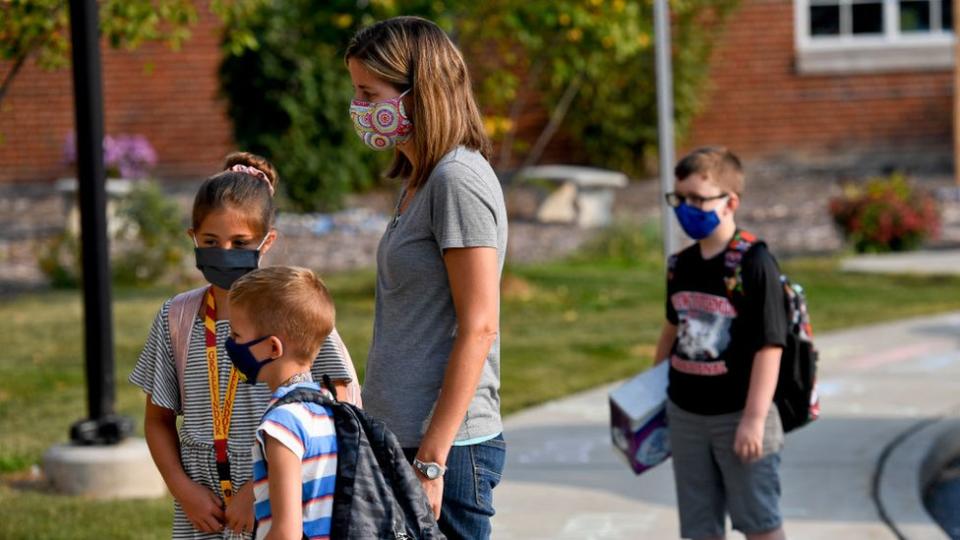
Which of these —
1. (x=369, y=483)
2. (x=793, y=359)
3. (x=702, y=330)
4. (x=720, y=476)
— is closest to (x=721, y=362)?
(x=702, y=330)

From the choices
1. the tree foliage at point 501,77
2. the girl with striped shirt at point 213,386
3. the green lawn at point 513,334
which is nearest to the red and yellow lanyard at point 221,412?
the girl with striped shirt at point 213,386

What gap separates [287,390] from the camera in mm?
2910

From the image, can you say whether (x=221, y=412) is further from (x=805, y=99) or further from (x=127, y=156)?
(x=805, y=99)

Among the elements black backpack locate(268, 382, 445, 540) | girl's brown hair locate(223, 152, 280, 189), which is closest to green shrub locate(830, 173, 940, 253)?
girl's brown hair locate(223, 152, 280, 189)

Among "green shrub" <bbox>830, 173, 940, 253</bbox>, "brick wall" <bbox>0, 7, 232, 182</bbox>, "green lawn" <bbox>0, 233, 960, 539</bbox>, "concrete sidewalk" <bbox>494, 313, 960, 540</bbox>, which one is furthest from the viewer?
"brick wall" <bbox>0, 7, 232, 182</bbox>

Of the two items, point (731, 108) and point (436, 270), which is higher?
point (731, 108)

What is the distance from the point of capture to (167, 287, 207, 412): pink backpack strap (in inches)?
132

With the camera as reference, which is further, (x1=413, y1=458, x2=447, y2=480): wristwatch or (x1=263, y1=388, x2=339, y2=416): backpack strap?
(x1=413, y1=458, x2=447, y2=480): wristwatch

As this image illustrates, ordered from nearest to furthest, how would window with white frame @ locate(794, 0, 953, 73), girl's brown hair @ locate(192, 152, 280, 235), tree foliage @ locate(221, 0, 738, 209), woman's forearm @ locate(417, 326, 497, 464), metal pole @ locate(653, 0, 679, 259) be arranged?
woman's forearm @ locate(417, 326, 497, 464) < girl's brown hair @ locate(192, 152, 280, 235) < metal pole @ locate(653, 0, 679, 259) < tree foliage @ locate(221, 0, 738, 209) < window with white frame @ locate(794, 0, 953, 73)

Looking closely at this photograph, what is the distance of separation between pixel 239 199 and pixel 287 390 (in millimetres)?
609

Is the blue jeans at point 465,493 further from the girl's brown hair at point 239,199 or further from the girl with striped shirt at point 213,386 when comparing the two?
the girl's brown hair at point 239,199

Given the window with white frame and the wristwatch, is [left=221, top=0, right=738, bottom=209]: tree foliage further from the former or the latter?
the wristwatch

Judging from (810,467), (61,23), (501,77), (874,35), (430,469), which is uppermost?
(874,35)

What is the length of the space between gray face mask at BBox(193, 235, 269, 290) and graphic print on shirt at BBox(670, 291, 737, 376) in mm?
1702
